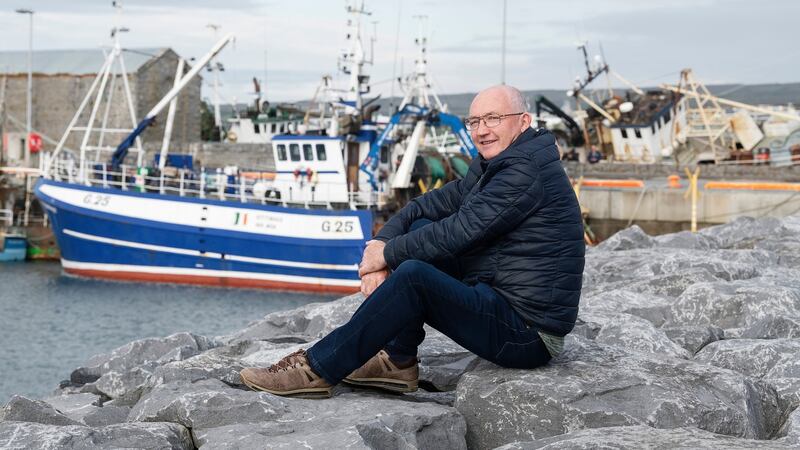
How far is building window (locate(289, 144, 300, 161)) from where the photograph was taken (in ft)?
84.6

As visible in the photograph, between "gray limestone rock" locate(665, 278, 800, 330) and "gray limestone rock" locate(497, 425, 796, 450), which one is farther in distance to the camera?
"gray limestone rock" locate(665, 278, 800, 330)

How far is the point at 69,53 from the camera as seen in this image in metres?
51.5

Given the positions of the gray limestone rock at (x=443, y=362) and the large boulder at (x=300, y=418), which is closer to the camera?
the large boulder at (x=300, y=418)

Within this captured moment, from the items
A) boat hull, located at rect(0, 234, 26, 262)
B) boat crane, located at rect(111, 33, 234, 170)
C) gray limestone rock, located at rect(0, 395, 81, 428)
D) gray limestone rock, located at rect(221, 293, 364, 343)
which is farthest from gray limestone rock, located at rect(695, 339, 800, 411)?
boat hull, located at rect(0, 234, 26, 262)

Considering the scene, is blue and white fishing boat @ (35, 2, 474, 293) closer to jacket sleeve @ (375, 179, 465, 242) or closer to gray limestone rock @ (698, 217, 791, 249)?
gray limestone rock @ (698, 217, 791, 249)

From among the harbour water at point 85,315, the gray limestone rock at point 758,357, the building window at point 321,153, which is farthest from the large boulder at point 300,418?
the building window at point 321,153

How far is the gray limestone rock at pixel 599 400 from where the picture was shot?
4020 mm

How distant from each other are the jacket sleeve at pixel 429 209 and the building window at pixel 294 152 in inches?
832

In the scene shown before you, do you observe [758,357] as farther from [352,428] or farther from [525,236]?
[352,428]

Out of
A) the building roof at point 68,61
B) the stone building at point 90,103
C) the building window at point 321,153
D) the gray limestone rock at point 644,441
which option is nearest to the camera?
the gray limestone rock at point 644,441

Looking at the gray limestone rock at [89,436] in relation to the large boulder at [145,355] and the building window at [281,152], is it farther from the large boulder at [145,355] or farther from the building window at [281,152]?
the building window at [281,152]

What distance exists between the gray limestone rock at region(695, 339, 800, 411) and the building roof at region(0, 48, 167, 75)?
42.4 metres

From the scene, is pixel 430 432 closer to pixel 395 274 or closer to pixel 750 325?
pixel 395 274

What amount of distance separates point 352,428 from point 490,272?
835 mm
